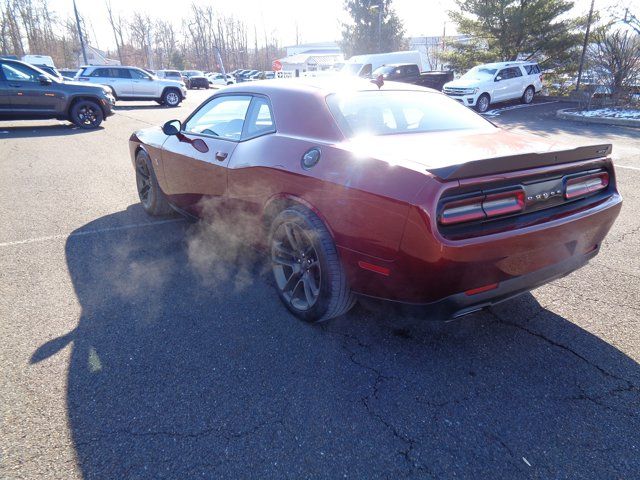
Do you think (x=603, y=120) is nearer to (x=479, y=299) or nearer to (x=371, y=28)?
(x=479, y=299)

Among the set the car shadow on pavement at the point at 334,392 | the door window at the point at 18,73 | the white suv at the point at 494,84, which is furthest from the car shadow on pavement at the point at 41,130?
the white suv at the point at 494,84

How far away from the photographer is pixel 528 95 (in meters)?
17.8

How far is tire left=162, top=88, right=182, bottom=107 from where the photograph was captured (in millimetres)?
19705

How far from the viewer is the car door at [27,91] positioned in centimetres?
1092

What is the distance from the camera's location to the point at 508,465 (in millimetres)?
1790

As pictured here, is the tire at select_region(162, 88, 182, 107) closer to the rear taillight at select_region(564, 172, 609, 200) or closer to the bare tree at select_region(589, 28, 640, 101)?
the bare tree at select_region(589, 28, 640, 101)

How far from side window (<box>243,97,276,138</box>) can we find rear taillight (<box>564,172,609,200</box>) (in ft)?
6.10

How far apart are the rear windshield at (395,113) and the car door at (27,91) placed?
11486 millimetres

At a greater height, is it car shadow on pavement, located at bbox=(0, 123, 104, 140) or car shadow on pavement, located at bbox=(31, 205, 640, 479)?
car shadow on pavement, located at bbox=(0, 123, 104, 140)

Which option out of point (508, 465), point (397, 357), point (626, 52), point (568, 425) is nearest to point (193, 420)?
point (397, 357)

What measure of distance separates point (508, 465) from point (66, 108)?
43.7 ft

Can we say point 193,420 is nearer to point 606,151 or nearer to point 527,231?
point 527,231

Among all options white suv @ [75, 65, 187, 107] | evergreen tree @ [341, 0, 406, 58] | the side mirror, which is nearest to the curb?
the side mirror

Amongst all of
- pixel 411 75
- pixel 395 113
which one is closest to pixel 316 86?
pixel 395 113
